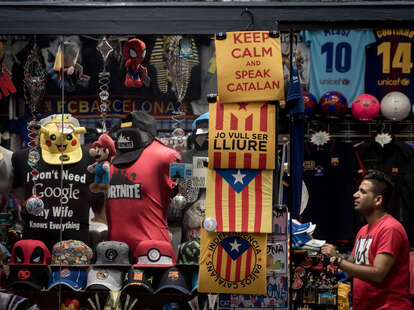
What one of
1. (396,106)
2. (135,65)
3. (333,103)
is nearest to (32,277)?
(135,65)

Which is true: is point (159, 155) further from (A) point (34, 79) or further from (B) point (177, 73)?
(A) point (34, 79)

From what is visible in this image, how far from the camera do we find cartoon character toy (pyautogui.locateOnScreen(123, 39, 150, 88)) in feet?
16.7

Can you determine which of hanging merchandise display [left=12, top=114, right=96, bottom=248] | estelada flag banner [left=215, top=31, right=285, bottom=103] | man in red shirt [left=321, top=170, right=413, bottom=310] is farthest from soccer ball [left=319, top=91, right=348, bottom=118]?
hanging merchandise display [left=12, top=114, right=96, bottom=248]

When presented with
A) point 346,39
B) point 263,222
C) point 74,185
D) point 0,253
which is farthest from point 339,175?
point 0,253

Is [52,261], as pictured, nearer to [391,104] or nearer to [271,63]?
[271,63]

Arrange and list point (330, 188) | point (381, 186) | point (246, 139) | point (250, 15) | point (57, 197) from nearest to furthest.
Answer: point (381, 186) < point (246, 139) < point (250, 15) < point (57, 197) < point (330, 188)

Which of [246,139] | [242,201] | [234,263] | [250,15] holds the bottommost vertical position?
[234,263]

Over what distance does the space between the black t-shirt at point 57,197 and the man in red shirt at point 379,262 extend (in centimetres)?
210

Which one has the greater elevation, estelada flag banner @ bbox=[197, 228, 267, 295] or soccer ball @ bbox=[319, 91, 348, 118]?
soccer ball @ bbox=[319, 91, 348, 118]

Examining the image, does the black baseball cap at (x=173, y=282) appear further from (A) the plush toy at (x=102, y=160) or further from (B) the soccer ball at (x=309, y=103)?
(B) the soccer ball at (x=309, y=103)

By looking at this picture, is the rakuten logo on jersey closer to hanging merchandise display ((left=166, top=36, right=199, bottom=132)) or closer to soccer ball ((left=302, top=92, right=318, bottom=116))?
hanging merchandise display ((left=166, top=36, right=199, bottom=132))

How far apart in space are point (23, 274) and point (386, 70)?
4298 millimetres

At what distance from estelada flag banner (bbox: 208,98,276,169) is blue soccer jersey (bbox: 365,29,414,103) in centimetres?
228

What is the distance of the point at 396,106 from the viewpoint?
21.9 feet
